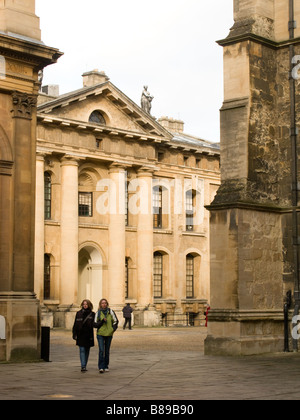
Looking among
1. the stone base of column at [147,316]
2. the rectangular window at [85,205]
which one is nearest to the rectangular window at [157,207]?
the rectangular window at [85,205]

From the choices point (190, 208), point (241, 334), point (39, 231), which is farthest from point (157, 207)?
point (241, 334)

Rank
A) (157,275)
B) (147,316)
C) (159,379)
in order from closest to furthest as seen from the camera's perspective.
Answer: (159,379) < (147,316) < (157,275)

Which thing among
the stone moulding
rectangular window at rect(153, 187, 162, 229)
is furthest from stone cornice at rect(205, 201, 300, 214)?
rectangular window at rect(153, 187, 162, 229)

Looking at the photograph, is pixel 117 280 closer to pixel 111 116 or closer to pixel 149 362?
pixel 111 116

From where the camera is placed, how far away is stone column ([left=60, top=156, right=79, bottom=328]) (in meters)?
48.8

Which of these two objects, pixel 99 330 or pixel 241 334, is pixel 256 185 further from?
pixel 99 330

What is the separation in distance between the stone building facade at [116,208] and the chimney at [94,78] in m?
0.07

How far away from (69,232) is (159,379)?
108 feet

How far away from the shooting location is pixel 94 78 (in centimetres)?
5419

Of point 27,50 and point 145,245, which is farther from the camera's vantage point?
point 145,245

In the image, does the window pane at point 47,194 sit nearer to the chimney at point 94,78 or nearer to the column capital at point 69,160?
the column capital at point 69,160

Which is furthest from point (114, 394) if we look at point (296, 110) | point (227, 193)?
point (296, 110)

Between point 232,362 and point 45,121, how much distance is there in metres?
30.2

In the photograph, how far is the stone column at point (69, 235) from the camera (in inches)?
1921
